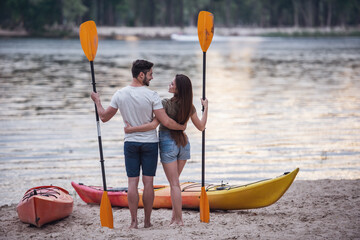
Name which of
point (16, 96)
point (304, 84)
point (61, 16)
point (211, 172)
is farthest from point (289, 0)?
point (211, 172)

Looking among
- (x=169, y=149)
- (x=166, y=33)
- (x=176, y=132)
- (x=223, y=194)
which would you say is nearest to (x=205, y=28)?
(x=176, y=132)

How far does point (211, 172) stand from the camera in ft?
27.1

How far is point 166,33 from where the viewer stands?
8475cm

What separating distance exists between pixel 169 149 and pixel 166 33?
80.8 m

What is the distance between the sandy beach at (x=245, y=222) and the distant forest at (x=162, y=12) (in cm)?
7326

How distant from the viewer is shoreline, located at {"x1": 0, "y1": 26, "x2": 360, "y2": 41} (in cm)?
8069

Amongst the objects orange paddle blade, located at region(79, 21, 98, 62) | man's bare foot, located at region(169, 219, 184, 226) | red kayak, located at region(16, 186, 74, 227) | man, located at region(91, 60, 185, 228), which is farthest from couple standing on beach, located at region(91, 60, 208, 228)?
red kayak, located at region(16, 186, 74, 227)

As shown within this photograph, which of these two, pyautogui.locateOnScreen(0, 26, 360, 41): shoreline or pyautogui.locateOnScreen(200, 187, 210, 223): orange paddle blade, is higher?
pyautogui.locateOnScreen(200, 187, 210, 223): orange paddle blade

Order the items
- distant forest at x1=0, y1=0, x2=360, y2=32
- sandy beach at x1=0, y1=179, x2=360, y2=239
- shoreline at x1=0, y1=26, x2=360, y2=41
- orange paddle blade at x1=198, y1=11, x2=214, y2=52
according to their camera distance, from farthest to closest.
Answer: shoreline at x1=0, y1=26, x2=360, y2=41
distant forest at x1=0, y1=0, x2=360, y2=32
orange paddle blade at x1=198, y1=11, x2=214, y2=52
sandy beach at x1=0, y1=179, x2=360, y2=239

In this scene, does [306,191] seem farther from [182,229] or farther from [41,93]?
[41,93]

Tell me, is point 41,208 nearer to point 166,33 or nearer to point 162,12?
point 166,33

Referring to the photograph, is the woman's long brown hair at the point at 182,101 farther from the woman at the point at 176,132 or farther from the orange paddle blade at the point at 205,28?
the orange paddle blade at the point at 205,28

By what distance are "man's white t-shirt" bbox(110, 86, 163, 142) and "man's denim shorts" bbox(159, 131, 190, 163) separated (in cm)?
13

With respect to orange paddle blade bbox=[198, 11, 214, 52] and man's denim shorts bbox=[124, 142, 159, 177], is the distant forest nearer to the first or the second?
orange paddle blade bbox=[198, 11, 214, 52]
